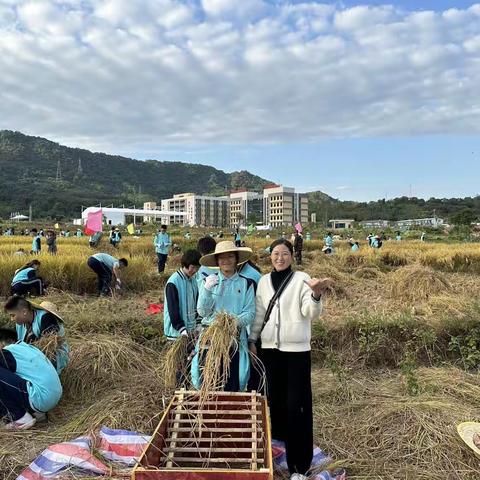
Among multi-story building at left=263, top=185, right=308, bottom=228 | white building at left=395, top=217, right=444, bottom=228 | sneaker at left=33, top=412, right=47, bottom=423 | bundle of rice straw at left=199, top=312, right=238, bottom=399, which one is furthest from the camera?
multi-story building at left=263, top=185, right=308, bottom=228

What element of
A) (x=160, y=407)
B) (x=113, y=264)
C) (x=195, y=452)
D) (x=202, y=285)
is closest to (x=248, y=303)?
(x=202, y=285)

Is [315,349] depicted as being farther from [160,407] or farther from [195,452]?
[195,452]

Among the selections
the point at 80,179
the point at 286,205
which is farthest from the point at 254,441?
the point at 80,179

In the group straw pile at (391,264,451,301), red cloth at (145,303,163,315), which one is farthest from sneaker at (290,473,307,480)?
straw pile at (391,264,451,301)

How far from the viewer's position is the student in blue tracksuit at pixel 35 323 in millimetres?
3916

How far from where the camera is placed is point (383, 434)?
3.42 m

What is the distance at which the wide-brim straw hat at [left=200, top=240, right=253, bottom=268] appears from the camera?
10.1 feet

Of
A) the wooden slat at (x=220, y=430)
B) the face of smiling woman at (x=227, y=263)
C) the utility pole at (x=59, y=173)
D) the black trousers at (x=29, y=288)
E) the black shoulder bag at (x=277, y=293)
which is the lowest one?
the wooden slat at (x=220, y=430)

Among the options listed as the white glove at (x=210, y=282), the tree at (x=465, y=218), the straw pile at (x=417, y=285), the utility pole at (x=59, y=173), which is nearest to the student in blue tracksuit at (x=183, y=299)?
the white glove at (x=210, y=282)

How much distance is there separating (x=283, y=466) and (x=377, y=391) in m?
1.71

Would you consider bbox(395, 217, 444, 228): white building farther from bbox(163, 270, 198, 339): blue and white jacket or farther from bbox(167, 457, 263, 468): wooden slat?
bbox(167, 457, 263, 468): wooden slat

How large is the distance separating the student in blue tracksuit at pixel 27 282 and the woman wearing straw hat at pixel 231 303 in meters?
5.20

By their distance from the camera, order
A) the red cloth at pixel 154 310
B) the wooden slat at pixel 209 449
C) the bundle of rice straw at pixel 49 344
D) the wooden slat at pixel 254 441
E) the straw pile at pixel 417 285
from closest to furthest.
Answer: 1. the wooden slat at pixel 254 441
2. the wooden slat at pixel 209 449
3. the bundle of rice straw at pixel 49 344
4. the red cloth at pixel 154 310
5. the straw pile at pixel 417 285

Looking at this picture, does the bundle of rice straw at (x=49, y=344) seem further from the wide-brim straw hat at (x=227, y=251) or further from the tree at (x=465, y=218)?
the tree at (x=465, y=218)
